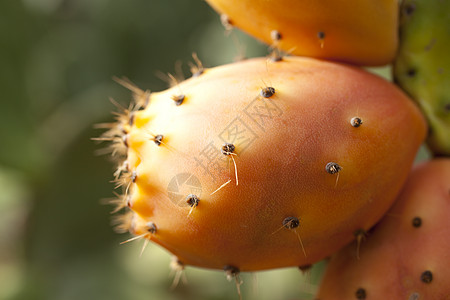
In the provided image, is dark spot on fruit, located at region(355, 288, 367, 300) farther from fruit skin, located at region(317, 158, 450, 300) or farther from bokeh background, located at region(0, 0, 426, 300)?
bokeh background, located at region(0, 0, 426, 300)

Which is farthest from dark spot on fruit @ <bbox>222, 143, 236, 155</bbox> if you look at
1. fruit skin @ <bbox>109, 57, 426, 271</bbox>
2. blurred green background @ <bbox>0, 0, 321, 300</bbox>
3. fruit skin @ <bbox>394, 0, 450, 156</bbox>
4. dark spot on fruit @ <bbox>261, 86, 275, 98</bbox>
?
blurred green background @ <bbox>0, 0, 321, 300</bbox>

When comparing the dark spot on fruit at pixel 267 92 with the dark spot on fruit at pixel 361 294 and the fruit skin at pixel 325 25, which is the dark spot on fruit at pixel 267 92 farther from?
the dark spot on fruit at pixel 361 294

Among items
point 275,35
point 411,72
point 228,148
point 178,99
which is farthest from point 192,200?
point 411,72

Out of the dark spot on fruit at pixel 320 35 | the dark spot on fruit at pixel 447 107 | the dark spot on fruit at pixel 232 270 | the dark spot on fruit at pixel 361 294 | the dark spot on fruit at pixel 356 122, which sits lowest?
the dark spot on fruit at pixel 232 270

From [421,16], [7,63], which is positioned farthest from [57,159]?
[421,16]

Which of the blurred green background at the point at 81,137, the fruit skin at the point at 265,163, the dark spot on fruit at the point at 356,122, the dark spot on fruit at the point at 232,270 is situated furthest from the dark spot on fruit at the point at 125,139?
the blurred green background at the point at 81,137

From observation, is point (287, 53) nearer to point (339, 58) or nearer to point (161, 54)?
point (339, 58)
